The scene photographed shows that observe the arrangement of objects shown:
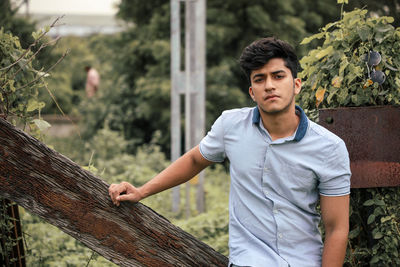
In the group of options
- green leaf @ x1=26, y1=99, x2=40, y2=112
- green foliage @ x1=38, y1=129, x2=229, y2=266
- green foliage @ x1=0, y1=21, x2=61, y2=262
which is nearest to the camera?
green foliage @ x1=0, y1=21, x2=61, y2=262

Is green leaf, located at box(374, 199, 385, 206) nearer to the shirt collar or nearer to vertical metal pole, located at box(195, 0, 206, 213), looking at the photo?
the shirt collar

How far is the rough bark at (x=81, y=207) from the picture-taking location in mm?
2598

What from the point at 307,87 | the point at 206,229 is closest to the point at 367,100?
the point at 307,87

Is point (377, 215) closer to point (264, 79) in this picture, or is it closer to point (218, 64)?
point (264, 79)

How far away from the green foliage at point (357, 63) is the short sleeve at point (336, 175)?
0.50 meters

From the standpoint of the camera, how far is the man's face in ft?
8.46

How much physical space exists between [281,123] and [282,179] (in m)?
0.25

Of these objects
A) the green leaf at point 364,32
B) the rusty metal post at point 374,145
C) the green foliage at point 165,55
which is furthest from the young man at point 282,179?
the green foliage at point 165,55

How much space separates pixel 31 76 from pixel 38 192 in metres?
1.04

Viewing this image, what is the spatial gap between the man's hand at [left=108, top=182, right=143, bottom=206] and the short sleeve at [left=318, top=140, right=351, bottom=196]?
0.86 metres

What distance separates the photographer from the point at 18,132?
102 inches

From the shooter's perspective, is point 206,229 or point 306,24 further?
point 306,24

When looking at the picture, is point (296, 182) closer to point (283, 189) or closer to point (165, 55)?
point (283, 189)

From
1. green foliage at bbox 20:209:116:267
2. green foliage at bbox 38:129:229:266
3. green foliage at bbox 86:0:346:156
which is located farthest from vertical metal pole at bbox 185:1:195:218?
green foliage at bbox 86:0:346:156
